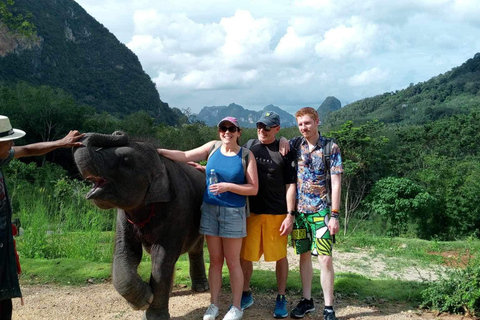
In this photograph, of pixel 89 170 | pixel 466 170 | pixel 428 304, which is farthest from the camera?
pixel 466 170

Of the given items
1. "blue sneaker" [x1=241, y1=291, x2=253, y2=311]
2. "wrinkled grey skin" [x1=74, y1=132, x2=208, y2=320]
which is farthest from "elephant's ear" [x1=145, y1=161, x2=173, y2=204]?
"blue sneaker" [x1=241, y1=291, x2=253, y2=311]

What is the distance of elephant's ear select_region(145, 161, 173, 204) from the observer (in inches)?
146

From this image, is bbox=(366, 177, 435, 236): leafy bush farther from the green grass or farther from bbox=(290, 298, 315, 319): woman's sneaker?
bbox=(290, 298, 315, 319): woman's sneaker

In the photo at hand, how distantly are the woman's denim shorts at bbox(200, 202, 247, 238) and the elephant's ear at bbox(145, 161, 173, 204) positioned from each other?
389 millimetres

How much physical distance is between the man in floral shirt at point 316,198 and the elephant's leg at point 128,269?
1.43 metres

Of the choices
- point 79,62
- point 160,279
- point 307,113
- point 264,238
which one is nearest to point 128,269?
point 160,279

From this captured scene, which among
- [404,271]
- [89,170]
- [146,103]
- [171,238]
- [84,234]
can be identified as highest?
[146,103]

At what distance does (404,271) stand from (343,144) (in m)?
13.2

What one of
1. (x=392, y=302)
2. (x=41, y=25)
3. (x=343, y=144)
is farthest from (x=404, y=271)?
(x=41, y=25)

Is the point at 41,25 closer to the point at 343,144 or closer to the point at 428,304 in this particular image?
the point at 343,144

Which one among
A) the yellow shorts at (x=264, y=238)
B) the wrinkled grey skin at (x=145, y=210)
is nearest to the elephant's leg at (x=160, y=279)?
the wrinkled grey skin at (x=145, y=210)

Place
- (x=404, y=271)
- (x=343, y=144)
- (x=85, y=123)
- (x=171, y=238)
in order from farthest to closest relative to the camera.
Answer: (x=85, y=123) → (x=343, y=144) → (x=404, y=271) → (x=171, y=238)

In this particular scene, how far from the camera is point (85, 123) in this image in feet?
105

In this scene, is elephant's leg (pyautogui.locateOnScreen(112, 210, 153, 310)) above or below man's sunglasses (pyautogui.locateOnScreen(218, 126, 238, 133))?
below
